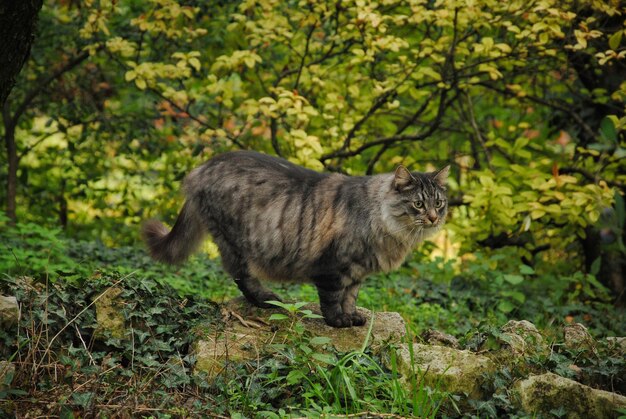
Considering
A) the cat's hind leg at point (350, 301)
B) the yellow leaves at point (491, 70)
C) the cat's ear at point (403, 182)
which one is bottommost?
the cat's hind leg at point (350, 301)

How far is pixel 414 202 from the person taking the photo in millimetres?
4109

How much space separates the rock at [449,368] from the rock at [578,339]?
70cm

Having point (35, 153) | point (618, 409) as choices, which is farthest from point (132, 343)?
point (35, 153)

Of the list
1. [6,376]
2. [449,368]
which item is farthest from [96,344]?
[449,368]

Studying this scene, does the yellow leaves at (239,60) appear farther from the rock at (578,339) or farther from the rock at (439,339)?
the rock at (578,339)

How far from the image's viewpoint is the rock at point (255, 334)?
3.36 meters

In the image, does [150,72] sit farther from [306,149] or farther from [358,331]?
[358,331]

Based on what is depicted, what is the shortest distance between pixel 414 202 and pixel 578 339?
1.20 metres

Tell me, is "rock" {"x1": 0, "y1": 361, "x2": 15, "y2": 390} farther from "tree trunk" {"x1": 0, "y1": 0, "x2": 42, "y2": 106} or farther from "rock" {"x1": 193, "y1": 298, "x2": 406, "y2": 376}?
"tree trunk" {"x1": 0, "y1": 0, "x2": 42, "y2": 106}

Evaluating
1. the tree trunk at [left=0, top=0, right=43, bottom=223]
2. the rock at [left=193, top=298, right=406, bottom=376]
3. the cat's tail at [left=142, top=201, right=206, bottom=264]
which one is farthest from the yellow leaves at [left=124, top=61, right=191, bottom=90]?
the tree trunk at [left=0, top=0, right=43, bottom=223]

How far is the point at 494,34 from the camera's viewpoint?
684 centimetres

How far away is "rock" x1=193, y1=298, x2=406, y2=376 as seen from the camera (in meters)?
3.36

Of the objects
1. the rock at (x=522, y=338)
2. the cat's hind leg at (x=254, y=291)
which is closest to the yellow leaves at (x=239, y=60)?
the cat's hind leg at (x=254, y=291)

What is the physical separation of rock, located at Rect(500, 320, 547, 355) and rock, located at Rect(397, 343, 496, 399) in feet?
0.78
